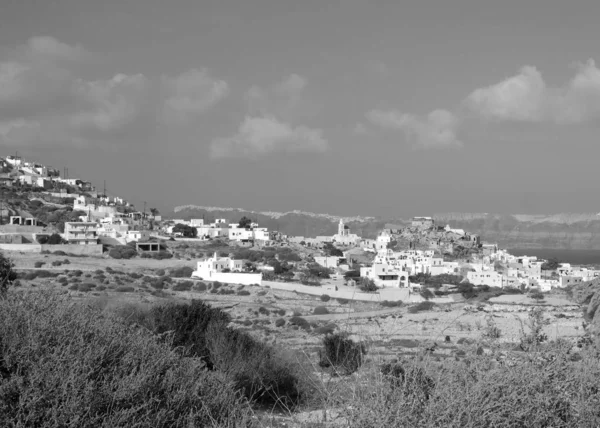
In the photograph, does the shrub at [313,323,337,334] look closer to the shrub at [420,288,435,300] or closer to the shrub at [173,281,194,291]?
the shrub at [173,281,194,291]

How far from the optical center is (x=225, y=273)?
4141 centimetres

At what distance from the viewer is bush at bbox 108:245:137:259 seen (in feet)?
158

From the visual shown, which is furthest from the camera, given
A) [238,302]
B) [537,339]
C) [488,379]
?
[238,302]

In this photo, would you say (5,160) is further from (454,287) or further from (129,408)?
(129,408)

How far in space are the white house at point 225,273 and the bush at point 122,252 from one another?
7240 millimetres

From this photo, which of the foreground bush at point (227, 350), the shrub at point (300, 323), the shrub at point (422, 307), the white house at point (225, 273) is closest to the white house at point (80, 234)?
the white house at point (225, 273)

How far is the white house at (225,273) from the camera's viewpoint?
40.8 metres

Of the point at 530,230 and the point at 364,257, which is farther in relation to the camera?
the point at 530,230

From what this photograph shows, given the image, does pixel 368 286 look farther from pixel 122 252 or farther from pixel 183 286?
pixel 122 252

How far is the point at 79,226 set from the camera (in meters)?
54.4

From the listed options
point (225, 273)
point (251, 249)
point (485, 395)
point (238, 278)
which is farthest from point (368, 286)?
point (485, 395)

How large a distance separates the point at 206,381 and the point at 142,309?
959 centimetres

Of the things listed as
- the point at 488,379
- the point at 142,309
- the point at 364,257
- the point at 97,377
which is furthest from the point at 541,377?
the point at 364,257

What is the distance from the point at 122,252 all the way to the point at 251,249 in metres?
15.2
